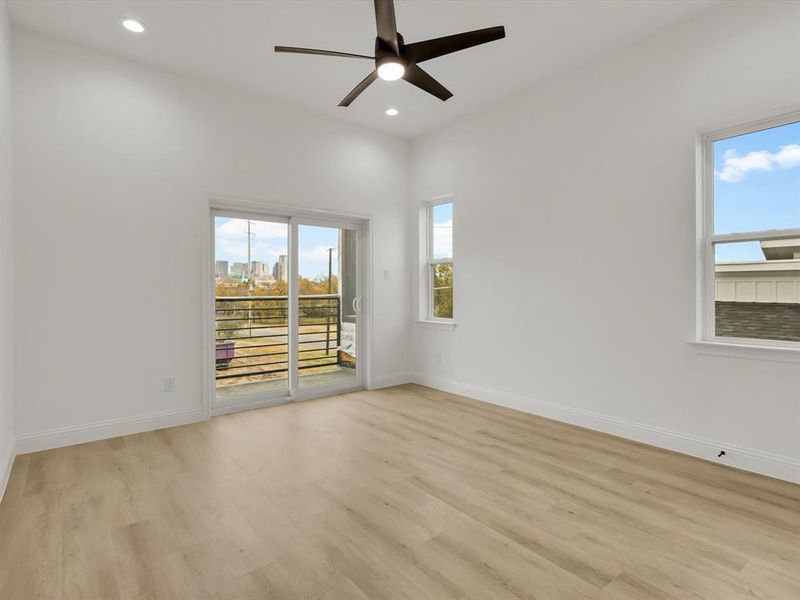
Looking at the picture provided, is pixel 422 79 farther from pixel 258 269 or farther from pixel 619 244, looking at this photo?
pixel 258 269

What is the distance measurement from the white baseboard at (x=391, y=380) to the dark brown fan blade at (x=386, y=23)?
150 inches

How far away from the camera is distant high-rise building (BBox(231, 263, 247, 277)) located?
4316mm

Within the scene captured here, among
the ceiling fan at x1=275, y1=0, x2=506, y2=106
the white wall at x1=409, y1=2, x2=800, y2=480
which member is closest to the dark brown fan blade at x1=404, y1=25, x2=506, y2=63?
the ceiling fan at x1=275, y1=0, x2=506, y2=106

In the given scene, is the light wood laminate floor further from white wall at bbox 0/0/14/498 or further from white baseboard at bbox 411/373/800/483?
white wall at bbox 0/0/14/498

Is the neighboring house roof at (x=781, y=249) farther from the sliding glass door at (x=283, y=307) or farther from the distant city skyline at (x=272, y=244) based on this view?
the distant city skyline at (x=272, y=244)

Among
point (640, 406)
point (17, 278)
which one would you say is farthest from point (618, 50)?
point (17, 278)

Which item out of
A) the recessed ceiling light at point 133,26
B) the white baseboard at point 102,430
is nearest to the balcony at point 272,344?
the white baseboard at point 102,430

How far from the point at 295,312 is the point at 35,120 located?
263 cm

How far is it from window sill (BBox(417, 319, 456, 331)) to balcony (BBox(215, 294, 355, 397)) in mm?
973

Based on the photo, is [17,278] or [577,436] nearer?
[17,278]

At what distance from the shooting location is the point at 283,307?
465cm

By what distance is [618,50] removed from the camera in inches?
139

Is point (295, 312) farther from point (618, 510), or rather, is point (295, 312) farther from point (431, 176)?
point (618, 510)

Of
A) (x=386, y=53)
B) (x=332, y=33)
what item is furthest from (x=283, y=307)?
(x=386, y=53)
